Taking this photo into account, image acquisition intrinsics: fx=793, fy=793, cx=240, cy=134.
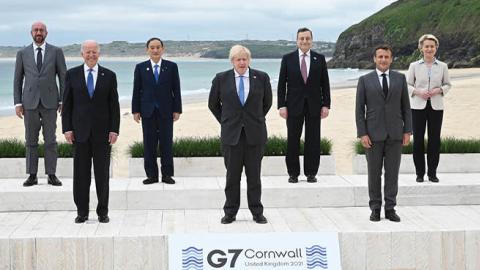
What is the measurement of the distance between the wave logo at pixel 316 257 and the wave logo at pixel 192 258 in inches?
32.3

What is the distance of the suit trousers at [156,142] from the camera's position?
812 centimetres

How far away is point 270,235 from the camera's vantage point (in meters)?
6.09

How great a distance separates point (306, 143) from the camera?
27.2ft

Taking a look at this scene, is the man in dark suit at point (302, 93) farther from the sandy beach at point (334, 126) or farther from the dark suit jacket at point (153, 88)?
the sandy beach at point (334, 126)

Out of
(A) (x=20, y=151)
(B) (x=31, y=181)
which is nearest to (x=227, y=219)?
(B) (x=31, y=181)

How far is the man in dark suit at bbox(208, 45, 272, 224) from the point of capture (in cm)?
680

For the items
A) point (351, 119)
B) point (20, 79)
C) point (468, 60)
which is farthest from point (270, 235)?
point (468, 60)

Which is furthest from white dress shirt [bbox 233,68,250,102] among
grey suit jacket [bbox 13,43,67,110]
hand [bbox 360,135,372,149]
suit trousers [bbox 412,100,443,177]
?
suit trousers [bbox 412,100,443,177]

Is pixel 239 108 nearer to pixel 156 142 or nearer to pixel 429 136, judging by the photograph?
pixel 156 142

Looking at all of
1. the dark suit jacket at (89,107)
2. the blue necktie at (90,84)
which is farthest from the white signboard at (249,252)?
the blue necktie at (90,84)

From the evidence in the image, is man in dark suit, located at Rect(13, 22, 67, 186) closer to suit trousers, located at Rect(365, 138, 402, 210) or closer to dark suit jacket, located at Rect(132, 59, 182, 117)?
dark suit jacket, located at Rect(132, 59, 182, 117)

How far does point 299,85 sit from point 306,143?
2.10 feet

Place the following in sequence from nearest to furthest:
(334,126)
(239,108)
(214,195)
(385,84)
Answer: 1. (239,108)
2. (385,84)
3. (214,195)
4. (334,126)

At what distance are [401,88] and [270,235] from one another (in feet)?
6.08
